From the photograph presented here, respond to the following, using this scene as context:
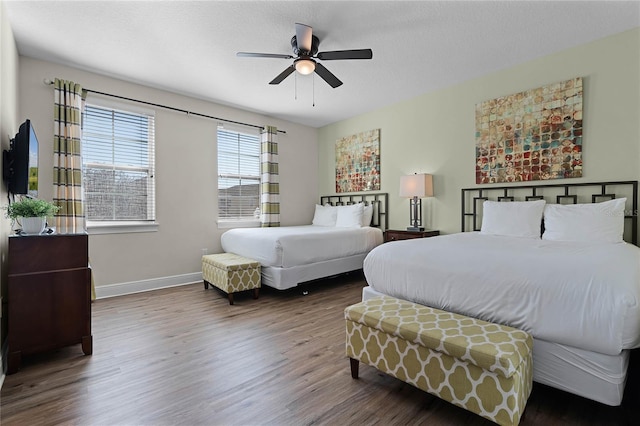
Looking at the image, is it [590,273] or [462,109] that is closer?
[590,273]

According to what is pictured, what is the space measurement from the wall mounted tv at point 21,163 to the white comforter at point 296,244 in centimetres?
212

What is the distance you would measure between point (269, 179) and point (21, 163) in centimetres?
315

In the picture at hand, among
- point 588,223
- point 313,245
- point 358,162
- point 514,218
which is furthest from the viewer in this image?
point 358,162

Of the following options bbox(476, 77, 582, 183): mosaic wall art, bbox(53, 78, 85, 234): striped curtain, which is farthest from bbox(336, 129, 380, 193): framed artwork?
bbox(53, 78, 85, 234): striped curtain

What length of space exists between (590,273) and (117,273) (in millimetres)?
4453

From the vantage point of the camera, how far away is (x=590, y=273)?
1.49 meters

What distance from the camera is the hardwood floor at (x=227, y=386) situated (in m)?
1.51

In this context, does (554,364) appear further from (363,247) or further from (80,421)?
(363,247)

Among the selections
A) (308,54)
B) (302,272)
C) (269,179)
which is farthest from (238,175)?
(308,54)

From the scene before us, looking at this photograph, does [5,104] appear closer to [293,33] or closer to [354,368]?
[293,33]

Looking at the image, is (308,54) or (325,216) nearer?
(308,54)

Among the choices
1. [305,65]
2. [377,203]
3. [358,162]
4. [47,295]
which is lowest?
[47,295]

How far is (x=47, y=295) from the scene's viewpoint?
206 cm

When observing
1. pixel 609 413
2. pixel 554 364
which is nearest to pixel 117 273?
pixel 554 364
